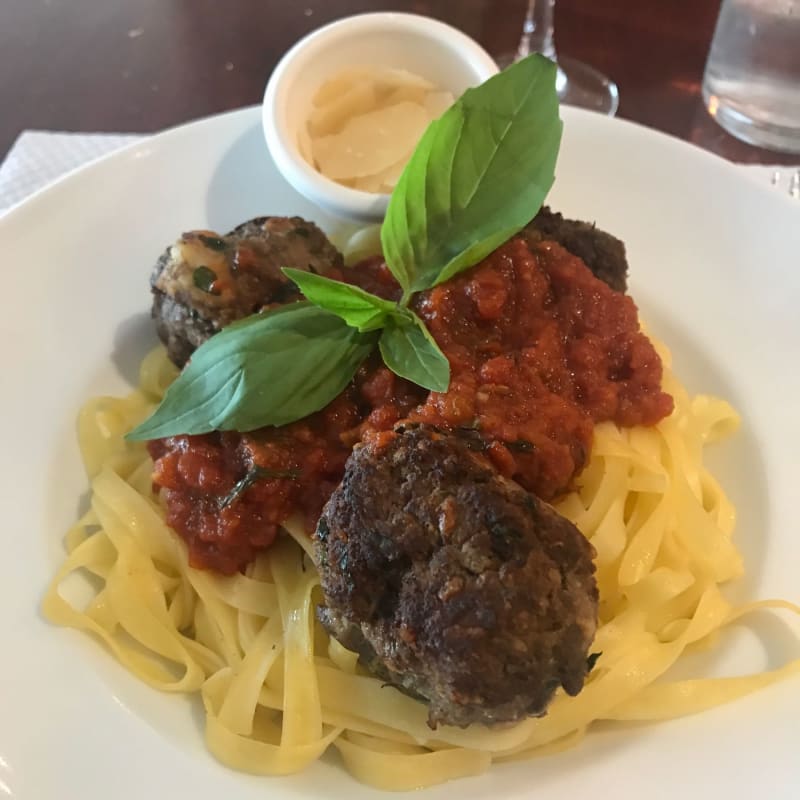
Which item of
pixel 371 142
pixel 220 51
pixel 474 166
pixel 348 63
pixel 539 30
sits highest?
pixel 474 166

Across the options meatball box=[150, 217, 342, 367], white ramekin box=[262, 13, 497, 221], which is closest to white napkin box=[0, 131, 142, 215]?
white ramekin box=[262, 13, 497, 221]

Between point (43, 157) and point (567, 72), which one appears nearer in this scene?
point (43, 157)

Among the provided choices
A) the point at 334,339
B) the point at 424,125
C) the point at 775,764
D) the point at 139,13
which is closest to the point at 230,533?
the point at 334,339

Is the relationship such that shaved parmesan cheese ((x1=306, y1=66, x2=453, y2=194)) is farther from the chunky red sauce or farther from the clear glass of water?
the clear glass of water

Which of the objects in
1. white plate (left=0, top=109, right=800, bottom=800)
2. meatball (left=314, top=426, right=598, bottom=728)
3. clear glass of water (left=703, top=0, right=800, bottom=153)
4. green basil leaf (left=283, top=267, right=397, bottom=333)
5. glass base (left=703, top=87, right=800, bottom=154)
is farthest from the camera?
glass base (left=703, top=87, right=800, bottom=154)

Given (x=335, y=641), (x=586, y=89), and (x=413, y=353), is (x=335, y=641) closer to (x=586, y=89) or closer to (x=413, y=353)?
(x=413, y=353)

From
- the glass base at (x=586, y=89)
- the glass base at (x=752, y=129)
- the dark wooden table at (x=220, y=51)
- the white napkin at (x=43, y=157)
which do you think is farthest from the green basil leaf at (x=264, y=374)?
the glass base at (x=752, y=129)

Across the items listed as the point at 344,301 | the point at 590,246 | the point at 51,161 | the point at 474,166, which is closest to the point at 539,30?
the point at 590,246
